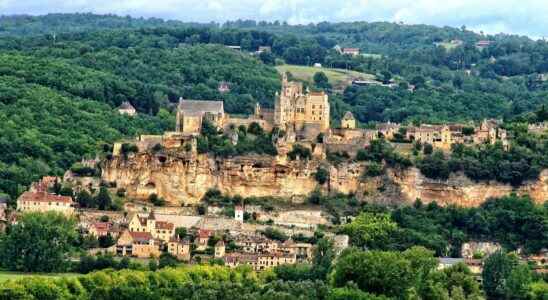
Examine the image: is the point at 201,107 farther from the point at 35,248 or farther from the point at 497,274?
the point at 497,274

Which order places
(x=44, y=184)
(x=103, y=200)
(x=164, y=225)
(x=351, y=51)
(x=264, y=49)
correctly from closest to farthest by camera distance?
(x=164, y=225) < (x=103, y=200) < (x=44, y=184) < (x=264, y=49) < (x=351, y=51)

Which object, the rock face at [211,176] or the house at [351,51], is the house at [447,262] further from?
the house at [351,51]

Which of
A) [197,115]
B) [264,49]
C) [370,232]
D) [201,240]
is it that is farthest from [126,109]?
[264,49]

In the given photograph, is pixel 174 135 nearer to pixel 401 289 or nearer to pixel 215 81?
pixel 401 289

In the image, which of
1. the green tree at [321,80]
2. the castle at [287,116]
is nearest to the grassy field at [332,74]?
the green tree at [321,80]

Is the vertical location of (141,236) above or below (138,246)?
above

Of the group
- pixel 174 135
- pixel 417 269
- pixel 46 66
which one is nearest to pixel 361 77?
pixel 46 66
